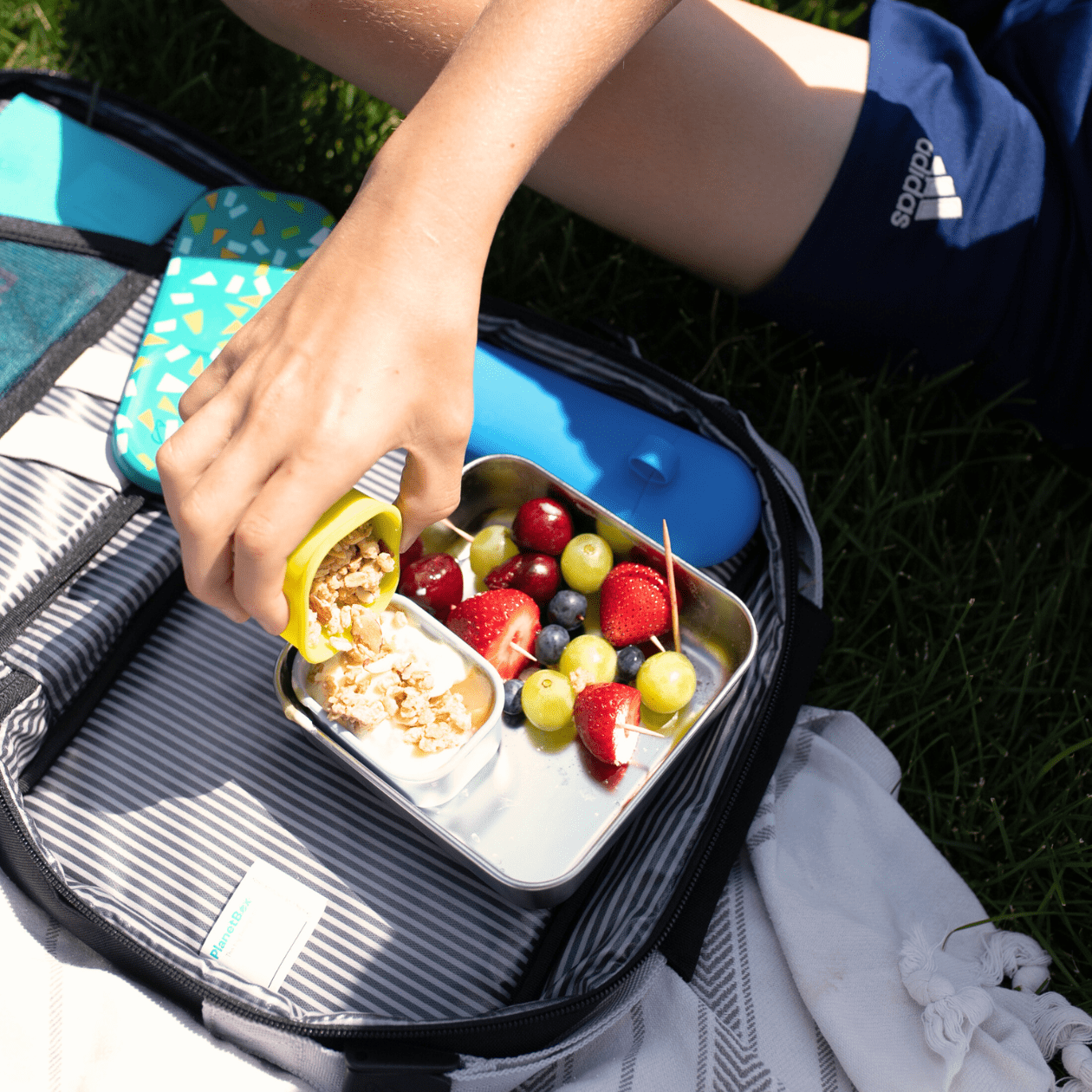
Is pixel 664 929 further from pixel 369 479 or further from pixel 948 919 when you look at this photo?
pixel 369 479

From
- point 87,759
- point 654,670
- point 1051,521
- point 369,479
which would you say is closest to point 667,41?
point 369,479

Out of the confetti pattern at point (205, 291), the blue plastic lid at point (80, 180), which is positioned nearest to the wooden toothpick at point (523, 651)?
the confetti pattern at point (205, 291)

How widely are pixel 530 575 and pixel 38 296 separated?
90 centimetres

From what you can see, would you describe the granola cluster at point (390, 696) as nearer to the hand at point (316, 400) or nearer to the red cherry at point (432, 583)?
the red cherry at point (432, 583)

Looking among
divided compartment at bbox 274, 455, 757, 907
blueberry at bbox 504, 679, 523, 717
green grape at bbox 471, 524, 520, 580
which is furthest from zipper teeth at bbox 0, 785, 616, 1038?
green grape at bbox 471, 524, 520, 580

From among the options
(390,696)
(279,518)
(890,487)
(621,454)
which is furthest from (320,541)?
(890,487)

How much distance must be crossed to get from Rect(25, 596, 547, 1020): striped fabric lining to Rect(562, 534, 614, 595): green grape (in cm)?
40

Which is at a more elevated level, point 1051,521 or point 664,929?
point 1051,521

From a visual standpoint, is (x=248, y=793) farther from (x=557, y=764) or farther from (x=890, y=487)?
(x=890, y=487)

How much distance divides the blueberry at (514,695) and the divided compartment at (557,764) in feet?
0.11

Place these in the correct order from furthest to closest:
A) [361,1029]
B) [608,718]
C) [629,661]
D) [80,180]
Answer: [80,180]
[629,661]
[608,718]
[361,1029]

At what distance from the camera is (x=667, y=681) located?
3.85ft

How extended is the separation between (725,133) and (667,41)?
147 millimetres

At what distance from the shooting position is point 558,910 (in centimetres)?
119
